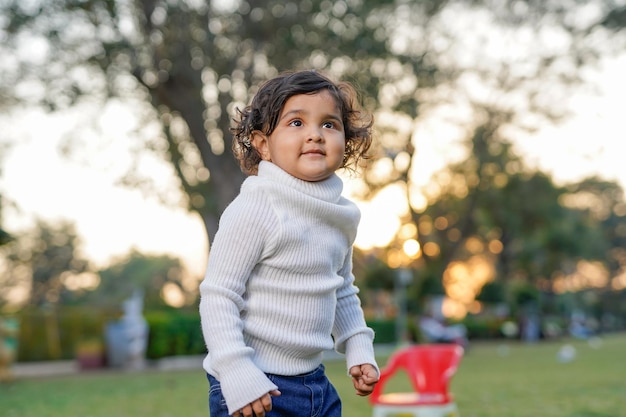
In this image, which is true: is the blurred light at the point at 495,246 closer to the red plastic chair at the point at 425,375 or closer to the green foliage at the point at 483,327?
the green foliage at the point at 483,327

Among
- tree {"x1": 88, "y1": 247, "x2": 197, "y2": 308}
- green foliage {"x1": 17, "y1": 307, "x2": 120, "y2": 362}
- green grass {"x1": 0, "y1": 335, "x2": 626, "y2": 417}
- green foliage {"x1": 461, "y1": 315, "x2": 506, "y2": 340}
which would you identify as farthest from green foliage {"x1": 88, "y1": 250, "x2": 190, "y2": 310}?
green grass {"x1": 0, "y1": 335, "x2": 626, "y2": 417}

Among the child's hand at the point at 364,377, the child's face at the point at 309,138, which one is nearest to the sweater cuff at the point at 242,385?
the child's hand at the point at 364,377

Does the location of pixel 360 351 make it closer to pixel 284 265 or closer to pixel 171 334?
pixel 284 265

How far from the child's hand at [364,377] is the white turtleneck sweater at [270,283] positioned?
0.16m

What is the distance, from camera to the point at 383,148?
19969mm

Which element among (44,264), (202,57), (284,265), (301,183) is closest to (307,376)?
(284,265)

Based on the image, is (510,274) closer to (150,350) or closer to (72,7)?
(150,350)

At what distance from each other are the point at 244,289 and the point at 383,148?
705 inches

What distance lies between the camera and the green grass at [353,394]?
829cm

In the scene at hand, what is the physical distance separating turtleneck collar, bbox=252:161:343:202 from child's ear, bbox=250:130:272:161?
0.19ft

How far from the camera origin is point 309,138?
2371 mm

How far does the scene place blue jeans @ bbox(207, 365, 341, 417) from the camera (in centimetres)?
225

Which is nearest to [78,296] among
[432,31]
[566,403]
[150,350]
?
[150,350]

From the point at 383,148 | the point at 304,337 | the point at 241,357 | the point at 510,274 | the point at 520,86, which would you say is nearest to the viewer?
the point at 241,357
